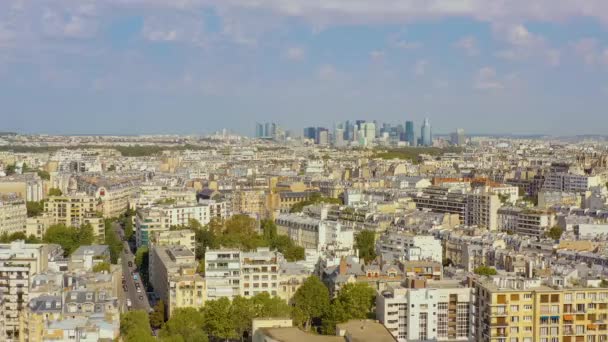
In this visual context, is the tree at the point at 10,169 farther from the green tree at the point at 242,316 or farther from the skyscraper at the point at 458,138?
the skyscraper at the point at 458,138

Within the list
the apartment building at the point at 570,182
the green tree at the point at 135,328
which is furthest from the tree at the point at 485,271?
the apartment building at the point at 570,182

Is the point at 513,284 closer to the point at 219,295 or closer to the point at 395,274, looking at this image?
the point at 395,274

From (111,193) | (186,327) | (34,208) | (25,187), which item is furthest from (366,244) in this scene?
(25,187)

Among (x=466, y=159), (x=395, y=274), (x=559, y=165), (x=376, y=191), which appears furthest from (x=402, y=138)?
(x=395, y=274)

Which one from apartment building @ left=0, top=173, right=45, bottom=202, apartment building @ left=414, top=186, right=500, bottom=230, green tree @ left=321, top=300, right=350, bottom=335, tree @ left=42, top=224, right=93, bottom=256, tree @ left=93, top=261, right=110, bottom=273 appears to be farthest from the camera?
apartment building @ left=0, top=173, right=45, bottom=202

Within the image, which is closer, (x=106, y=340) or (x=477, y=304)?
(x=106, y=340)

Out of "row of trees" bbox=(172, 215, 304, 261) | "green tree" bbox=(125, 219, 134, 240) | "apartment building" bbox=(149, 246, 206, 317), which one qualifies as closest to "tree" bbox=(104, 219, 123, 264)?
"row of trees" bbox=(172, 215, 304, 261)

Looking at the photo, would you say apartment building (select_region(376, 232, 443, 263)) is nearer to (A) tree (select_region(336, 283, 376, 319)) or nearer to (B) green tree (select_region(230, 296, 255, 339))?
(A) tree (select_region(336, 283, 376, 319))
